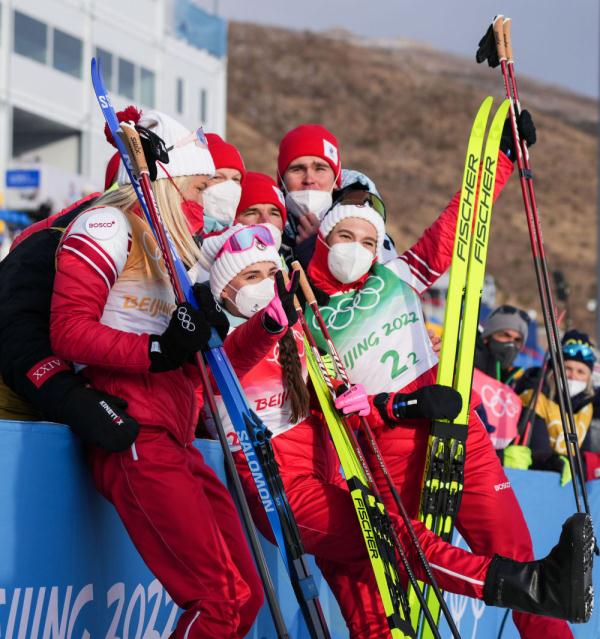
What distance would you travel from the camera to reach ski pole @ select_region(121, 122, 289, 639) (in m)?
3.46

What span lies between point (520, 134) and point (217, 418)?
2359 mm

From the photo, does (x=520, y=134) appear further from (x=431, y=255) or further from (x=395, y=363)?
(x=395, y=363)

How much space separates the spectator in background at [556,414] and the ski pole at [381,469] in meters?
2.48

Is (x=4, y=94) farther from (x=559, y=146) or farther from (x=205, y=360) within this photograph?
A: (x=559, y=146)

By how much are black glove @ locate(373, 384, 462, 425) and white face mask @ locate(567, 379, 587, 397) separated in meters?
3.37

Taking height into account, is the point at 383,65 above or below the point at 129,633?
above

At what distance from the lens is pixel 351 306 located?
4586 mm

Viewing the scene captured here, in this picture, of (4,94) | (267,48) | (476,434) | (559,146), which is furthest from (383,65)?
(476,434)

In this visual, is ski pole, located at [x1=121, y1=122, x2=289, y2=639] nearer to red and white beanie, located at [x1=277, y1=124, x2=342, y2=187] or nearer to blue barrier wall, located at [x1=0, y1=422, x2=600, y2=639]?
blue barrier wall, located at [x1=0, y1=422, x2=600, y2=639]

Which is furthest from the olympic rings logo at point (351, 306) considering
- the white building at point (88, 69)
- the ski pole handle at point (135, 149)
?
the white building at point (88, 69)

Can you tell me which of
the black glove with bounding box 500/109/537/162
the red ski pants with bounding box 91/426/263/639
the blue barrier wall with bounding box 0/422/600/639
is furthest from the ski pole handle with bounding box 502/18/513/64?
the red ski pants with bounding box 91/426/263/639

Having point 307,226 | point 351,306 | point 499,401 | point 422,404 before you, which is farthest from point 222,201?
point 499,401

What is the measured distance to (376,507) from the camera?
4047 mm

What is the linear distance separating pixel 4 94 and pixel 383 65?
79.0m
